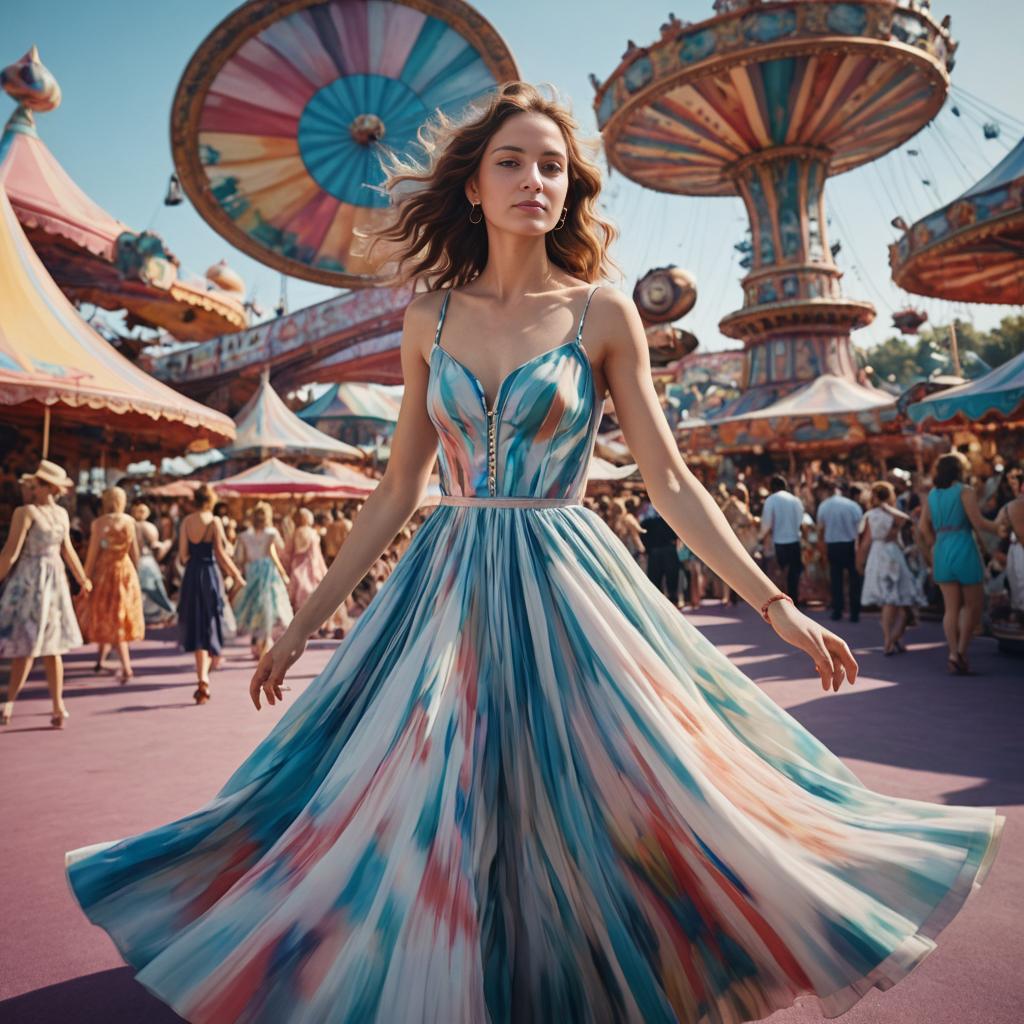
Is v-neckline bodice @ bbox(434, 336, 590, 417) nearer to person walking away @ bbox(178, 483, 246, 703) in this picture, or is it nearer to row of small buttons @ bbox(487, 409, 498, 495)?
row of small buttons @ bbox(487, 409, 498, 495)

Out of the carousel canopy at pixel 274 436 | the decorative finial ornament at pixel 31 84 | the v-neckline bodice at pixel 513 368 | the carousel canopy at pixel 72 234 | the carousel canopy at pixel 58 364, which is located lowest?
the v-neckline bodice at pixel 513 368

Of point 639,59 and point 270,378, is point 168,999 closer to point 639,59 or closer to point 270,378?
point 639,59

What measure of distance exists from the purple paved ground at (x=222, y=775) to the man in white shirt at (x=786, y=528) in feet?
7.33

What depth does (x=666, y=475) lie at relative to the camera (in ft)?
5.88

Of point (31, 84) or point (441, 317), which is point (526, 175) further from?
point (31, 84)

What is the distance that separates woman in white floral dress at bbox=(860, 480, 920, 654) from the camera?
7.82 meters

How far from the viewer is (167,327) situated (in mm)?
19328

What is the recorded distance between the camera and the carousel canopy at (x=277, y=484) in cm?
1385

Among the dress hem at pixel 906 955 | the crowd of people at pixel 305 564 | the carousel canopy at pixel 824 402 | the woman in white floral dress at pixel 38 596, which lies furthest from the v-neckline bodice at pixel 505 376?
the carousel canopy at pixel 824 402

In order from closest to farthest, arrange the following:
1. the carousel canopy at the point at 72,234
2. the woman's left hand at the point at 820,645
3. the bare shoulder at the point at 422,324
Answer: the woman's left hand at the point at 820,645 < the bare shoulder at the point at 422,324 < the carousel canopy at the point at 72,234

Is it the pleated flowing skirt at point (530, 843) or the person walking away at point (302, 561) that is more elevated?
the person walking away at point (302, 561)

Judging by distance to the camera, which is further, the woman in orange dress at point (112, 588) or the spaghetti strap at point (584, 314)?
the woman in orange dress at point (112, 588)

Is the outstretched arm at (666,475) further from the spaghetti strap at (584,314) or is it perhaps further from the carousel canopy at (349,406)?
the carousel canopy at (349,406)

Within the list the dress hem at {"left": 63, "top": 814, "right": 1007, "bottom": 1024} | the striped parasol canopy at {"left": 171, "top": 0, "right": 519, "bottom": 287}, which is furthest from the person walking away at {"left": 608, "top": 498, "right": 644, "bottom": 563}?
the dress hem at {"left": 63, "top": 814, "right": 1007, "bottom": 1024}
